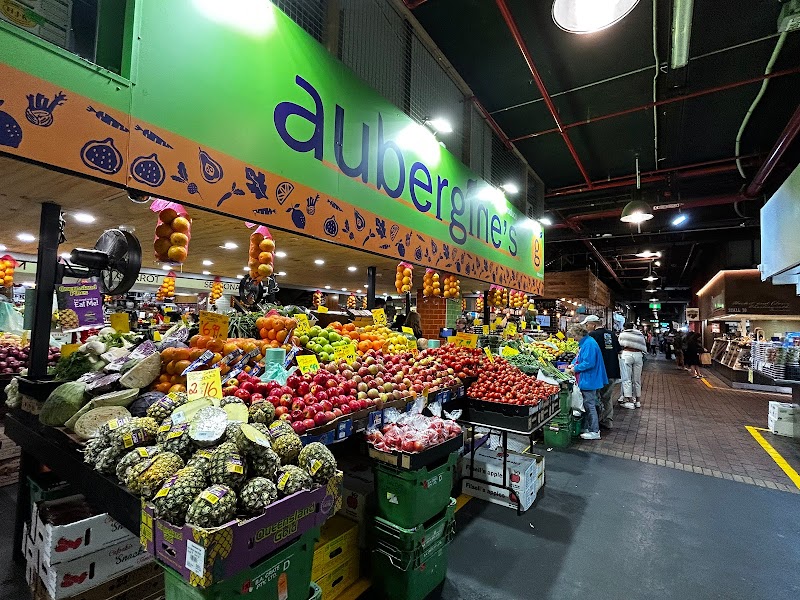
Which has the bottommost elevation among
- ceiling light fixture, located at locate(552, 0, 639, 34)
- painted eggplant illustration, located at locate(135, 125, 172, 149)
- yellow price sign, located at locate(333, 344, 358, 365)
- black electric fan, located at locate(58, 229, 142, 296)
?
yellow price sign, located at locate(333, 344, 358, 365)

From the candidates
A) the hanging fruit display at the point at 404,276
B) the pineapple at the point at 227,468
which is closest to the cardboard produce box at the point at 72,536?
the pineapple at the point at 227,468

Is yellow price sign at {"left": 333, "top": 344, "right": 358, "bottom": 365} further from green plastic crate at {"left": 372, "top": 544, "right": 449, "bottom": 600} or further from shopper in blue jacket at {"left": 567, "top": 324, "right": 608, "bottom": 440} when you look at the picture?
shopper in blue jacket at {"left": 567, "top": 324, "right": 608, "bottom": 440}

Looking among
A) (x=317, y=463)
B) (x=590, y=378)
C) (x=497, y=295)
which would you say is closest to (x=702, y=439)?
(x=590, y=378)

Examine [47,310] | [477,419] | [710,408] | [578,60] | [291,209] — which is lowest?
[710,408]

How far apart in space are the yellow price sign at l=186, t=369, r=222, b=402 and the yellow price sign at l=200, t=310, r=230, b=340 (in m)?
0.87

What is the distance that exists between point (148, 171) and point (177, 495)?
208 centimetres

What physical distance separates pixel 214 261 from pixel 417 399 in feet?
18.7

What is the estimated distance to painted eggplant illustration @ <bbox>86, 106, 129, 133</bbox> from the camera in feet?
7.73

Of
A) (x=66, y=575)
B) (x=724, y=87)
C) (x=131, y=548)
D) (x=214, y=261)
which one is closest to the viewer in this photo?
(x=66, y=575)

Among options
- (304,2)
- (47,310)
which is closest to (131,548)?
(47,310)

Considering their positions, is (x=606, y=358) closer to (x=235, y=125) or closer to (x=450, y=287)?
(x=450, y=287)

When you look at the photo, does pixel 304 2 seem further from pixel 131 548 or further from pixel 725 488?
pixel 725 488

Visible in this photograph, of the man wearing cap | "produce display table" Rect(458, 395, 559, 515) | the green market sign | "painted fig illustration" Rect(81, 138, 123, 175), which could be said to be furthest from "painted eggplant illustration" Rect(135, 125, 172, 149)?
the man wearing cap

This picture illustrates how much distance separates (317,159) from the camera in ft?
12.7
